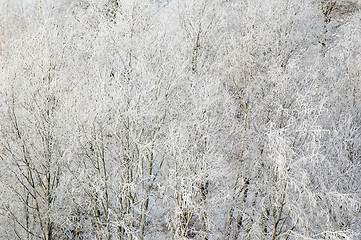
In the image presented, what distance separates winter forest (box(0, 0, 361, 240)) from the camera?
8719mm

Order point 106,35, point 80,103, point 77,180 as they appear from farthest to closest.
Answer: point 106,35, point 80,103, point 77,180

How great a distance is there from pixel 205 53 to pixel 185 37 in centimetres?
140

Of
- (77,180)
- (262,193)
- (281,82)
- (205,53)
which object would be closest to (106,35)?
(205,53)

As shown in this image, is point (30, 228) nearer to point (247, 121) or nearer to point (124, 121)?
point (124, 121)

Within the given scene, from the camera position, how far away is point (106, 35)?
1424 centimetres

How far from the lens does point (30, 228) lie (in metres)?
11.9

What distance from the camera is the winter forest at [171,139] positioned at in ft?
28.6

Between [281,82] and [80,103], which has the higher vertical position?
[281,82]

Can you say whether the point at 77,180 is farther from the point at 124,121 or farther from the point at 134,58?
the point at 134,58

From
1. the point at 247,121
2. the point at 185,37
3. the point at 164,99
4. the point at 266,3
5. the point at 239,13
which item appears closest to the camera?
the point at 164,99

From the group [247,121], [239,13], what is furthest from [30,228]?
[239,13]

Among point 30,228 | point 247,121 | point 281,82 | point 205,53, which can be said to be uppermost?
point 205,53

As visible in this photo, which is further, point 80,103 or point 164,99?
point 164,99

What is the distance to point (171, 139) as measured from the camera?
8445 mm
